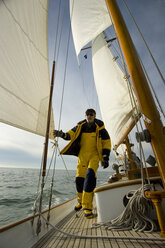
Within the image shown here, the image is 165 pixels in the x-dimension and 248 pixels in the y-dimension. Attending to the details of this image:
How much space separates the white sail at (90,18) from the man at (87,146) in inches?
101

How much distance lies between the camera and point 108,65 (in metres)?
7.33

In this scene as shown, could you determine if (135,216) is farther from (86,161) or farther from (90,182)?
(86,161)

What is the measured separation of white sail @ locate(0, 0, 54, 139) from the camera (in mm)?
2123

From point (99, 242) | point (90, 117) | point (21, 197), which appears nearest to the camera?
point (99, 242)

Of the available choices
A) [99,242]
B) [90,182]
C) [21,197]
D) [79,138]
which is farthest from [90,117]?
[21,197]

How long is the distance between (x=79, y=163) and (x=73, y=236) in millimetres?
1178

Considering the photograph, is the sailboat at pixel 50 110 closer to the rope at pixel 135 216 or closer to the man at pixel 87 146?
the rope at pixel 135 216

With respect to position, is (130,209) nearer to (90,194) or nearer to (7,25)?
(90,194)

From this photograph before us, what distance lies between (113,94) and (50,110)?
409 centimetres

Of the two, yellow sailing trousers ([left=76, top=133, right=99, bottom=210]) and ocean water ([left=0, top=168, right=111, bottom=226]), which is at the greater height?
yellow sailing trousers ([left=76, top=133, right=99, bottom=210])

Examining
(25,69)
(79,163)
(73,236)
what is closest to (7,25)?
(25,69)

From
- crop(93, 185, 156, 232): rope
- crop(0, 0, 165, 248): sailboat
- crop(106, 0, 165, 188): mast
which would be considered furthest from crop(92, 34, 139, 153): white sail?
crop(93, 185, 156, 232): rope

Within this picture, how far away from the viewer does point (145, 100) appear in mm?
1425

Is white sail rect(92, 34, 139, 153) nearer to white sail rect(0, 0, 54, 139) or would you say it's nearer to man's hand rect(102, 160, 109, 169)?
man's hand rect(102, 160, 109, 169)
